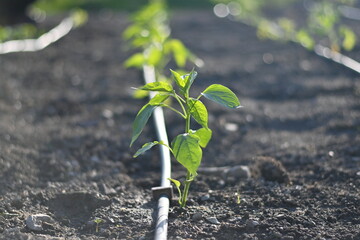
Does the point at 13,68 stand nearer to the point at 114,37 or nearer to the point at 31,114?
the point at 31,114

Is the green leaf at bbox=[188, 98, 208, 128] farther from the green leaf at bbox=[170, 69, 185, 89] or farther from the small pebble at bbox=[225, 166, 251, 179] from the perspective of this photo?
the small pebble at bbox=[225, 166, 251, 179]

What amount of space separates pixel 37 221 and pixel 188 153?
2.26 ft

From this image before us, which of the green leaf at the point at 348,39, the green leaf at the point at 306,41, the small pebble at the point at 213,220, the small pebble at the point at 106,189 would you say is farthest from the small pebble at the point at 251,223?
the green leaf at the point at 306,41

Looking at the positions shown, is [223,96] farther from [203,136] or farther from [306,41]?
[306,41]

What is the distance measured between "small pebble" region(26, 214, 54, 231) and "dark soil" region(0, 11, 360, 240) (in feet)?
0.08

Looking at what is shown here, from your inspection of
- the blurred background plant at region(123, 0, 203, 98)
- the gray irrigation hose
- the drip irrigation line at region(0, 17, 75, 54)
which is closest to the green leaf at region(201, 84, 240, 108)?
the gray irrigation hose

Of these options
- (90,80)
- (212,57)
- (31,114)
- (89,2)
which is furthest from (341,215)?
(89,2)

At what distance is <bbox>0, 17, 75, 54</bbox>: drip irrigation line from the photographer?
6.80 m

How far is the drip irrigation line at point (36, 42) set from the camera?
22.3ft

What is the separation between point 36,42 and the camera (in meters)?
7.43

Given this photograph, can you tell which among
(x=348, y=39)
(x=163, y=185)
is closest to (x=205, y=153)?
(x=163, y=185)

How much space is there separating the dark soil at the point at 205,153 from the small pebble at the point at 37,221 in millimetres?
24

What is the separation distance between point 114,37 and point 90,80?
110 inches

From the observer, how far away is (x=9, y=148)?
3.34 m
